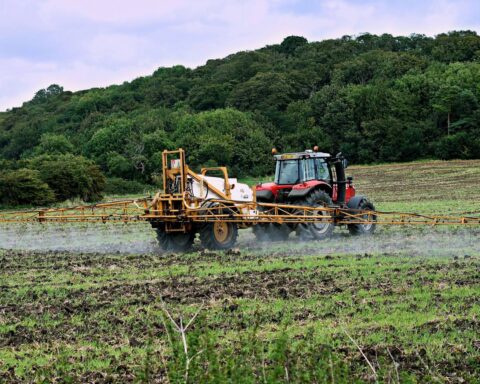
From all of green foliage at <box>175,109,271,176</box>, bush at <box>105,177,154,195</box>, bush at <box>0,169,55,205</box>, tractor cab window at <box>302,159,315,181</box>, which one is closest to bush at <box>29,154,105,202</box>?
bush at <box>0,169,55,205</box>

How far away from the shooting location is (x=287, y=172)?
61.5 ft

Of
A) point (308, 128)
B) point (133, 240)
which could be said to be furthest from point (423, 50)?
point (133, 240)

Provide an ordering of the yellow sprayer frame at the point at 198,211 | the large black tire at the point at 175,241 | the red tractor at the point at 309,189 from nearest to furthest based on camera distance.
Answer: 1. the yellow sprayer frame at the point at 198,211
2. the large black tire at the point at 175,241
3. the red tractor at the point at 309,189

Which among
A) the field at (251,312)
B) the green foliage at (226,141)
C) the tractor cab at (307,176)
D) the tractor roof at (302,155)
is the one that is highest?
the green foliage at (226,141)

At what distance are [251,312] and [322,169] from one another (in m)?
9.77

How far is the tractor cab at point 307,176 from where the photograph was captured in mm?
18453

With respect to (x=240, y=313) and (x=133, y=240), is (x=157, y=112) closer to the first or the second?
(x=133, y=240)

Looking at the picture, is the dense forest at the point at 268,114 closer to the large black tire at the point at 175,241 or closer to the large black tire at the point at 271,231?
the large black tire at the point at 271,231

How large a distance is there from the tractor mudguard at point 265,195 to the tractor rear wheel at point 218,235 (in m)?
1.91

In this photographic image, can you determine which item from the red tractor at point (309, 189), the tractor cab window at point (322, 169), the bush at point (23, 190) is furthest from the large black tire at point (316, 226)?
the bush at point (23, 190)

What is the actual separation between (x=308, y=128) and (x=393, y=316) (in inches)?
2515

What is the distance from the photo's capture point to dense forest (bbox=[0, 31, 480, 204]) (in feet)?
207

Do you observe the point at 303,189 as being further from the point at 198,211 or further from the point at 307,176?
the point at 198,211

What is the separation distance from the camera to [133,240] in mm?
20016
